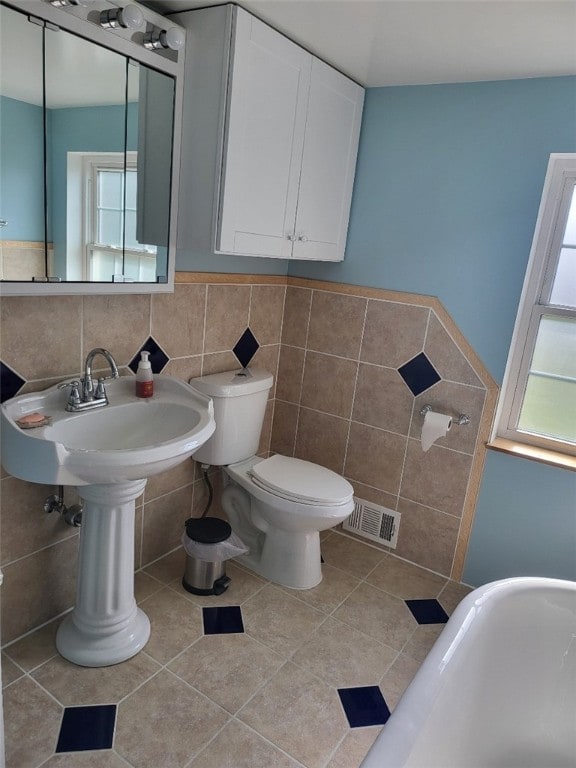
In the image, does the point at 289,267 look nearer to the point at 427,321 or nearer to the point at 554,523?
the point at 427,321

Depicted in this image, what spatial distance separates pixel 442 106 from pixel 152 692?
8.03 ft

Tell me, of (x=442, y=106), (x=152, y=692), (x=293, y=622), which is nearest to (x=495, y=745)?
(x=293, y=622)

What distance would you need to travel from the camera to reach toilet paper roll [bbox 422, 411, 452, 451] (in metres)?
2.35

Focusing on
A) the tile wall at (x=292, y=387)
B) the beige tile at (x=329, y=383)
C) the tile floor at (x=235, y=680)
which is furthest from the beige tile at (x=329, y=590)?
the beige tile at (x=329, y=383)

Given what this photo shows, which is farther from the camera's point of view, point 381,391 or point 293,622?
point 381,391

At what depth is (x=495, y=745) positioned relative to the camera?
1.57 metres

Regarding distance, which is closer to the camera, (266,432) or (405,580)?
(405,580)

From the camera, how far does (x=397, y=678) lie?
6.42 ft

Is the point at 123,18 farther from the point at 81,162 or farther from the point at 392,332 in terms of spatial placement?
the point at 392,332

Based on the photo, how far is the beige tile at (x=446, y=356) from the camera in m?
2.36

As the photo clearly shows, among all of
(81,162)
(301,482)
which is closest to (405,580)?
(301,482)

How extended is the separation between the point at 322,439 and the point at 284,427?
0.78ft

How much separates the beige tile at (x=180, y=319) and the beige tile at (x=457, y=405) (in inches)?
41.1

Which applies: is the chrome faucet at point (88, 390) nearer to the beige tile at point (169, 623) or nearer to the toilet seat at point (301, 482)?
the toilet seat at point (301, 482)
